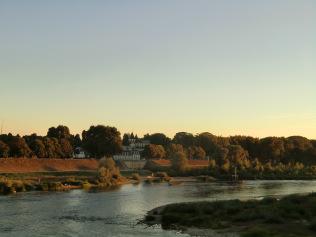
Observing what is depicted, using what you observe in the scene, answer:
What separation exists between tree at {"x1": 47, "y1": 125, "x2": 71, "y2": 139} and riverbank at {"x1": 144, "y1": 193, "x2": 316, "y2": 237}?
5025 inches

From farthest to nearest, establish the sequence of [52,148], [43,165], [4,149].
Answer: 1. [52,148]
2. [4,149]
3. [43,165]

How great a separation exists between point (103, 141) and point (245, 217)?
124 metres

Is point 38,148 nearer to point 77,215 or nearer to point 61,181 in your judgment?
point 61,181

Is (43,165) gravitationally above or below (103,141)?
below

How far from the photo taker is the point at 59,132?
596 ft

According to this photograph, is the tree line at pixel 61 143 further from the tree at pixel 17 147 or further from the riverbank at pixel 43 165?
the riverbank at pixel 43 165

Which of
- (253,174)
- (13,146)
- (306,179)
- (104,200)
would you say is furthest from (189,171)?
(104,200)

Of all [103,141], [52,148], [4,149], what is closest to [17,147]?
[4,149]

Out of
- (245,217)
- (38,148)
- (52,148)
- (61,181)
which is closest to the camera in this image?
(245,217)

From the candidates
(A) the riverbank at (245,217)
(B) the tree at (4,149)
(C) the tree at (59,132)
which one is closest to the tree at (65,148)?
(C) the tree at (59,132)

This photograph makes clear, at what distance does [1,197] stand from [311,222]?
49867 millimetres

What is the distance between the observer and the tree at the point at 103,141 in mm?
169625

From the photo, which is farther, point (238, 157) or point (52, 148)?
point (238, 157)

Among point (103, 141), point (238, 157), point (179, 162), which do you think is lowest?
point (179, 162)
